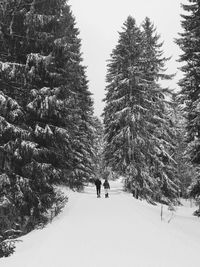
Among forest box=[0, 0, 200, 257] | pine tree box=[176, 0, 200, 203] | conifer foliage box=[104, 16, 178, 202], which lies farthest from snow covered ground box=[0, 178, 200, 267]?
conifer foliage box=[104, 16, 178, 202]

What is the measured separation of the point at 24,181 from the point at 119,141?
1334 cm

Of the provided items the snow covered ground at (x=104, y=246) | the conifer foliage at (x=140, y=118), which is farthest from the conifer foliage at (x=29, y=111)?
the conifer foliage at (x=140, y=118)

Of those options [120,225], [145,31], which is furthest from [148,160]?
[120,225]

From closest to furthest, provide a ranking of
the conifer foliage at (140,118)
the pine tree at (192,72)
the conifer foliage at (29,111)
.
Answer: the conifer foliage at (29,111)
the pine tree at (192,72)
the conifer foliage at (140,118)

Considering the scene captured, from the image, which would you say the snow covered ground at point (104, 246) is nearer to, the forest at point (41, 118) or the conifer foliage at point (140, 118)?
the forest at point (41, 118)

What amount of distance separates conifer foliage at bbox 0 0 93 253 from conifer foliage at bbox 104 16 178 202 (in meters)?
9.65

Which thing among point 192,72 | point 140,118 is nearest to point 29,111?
point 192,72

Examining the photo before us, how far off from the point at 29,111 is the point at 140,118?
12225 mm

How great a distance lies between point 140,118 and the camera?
25.1m

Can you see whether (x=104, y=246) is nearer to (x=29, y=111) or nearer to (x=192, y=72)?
(x=29, y=111)

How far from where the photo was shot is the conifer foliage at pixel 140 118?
25.0m

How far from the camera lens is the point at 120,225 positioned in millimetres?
11938

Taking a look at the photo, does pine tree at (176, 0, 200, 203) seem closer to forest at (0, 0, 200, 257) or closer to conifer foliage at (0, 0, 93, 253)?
forest at (0, 0, 200, 257)

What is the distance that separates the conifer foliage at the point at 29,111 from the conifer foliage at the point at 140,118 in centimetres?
965
